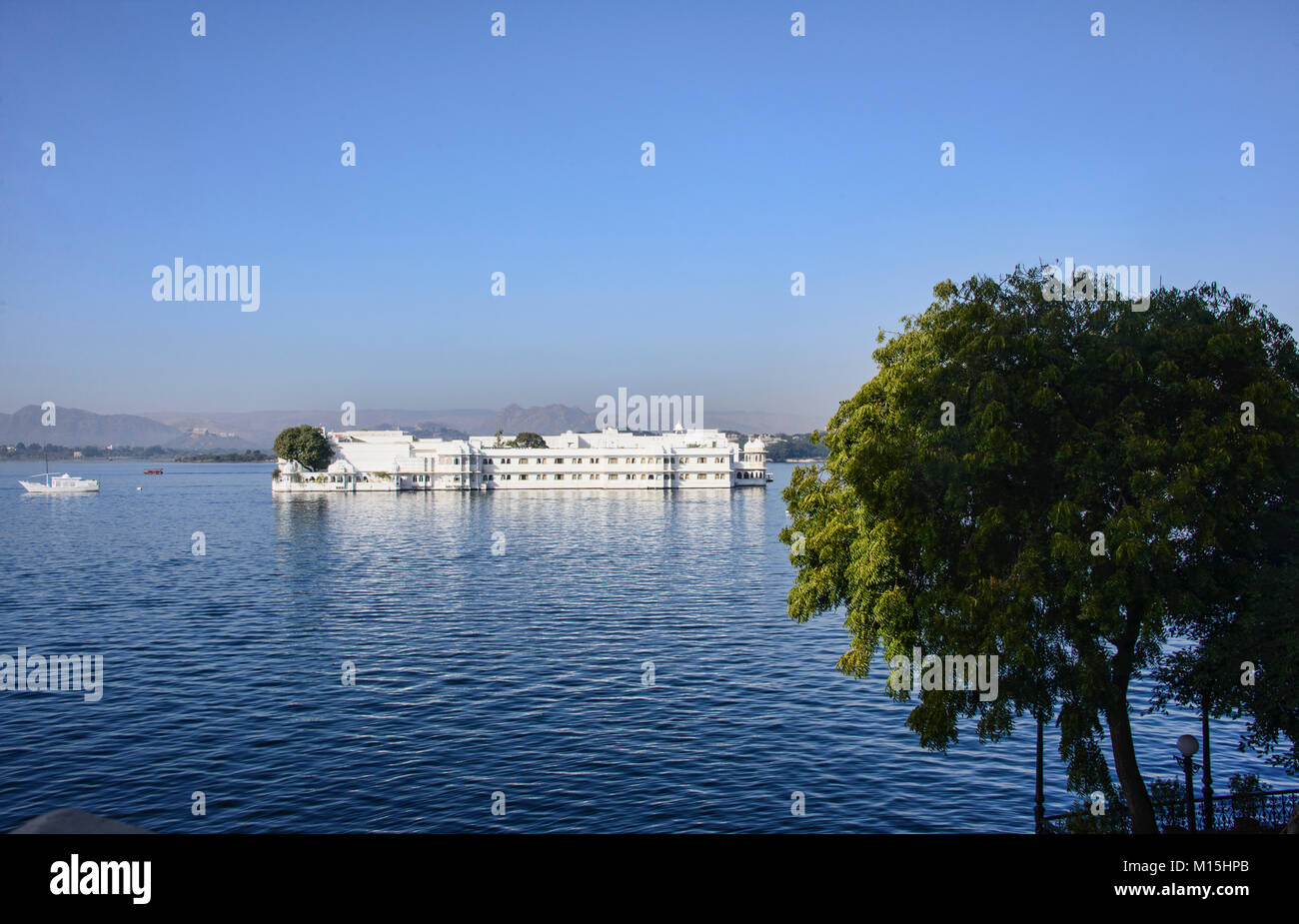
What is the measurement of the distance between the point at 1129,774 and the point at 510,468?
560 ft

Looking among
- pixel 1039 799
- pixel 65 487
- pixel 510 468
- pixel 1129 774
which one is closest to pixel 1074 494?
pixel 1129 774

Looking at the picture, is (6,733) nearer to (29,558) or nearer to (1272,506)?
(1272,506)

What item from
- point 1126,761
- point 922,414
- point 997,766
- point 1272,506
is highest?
point 922,414

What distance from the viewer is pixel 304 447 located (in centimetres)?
17525

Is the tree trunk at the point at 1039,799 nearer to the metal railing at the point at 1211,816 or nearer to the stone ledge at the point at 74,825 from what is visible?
the metal railing at the point at 1211,816

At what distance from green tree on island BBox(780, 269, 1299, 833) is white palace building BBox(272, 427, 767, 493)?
165 meters

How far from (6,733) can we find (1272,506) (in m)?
36.2

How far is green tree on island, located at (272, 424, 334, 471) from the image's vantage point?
175 m

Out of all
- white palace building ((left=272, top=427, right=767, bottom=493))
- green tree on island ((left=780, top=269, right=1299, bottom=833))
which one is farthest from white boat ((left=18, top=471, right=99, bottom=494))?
green tree on island ((left=780, top=269, right=1299, bottom=833))

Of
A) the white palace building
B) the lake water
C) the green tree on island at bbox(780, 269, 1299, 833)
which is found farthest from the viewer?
the white palace building

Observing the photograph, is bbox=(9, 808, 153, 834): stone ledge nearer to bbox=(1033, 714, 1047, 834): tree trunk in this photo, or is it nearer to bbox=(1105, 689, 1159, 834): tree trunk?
bbox=(1033, 714, 1047, 834): tree trunk

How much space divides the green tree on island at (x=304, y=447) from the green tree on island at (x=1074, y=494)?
169912mm
